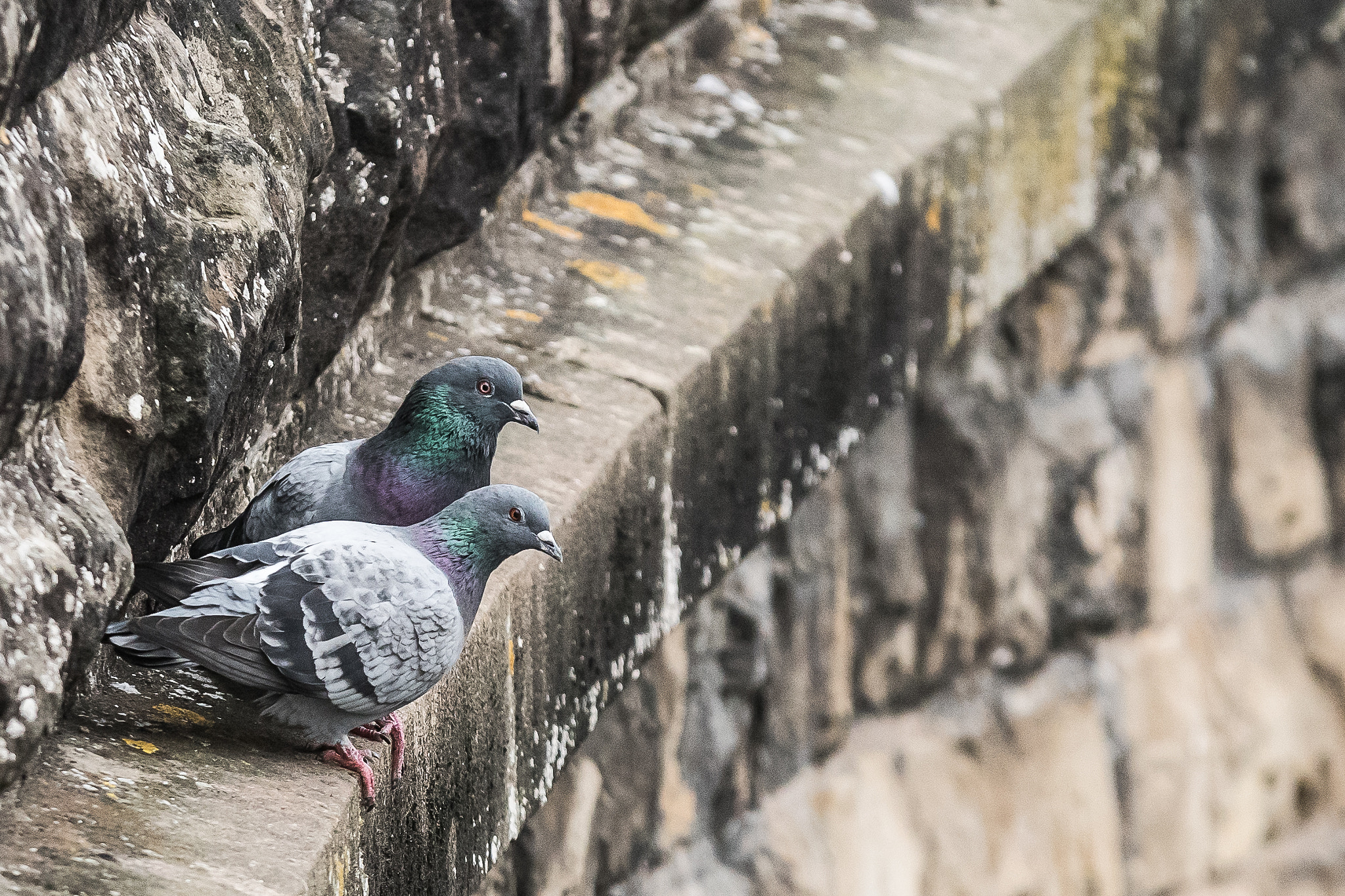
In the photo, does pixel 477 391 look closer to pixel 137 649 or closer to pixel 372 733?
pixel 372 733

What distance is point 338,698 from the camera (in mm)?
1409

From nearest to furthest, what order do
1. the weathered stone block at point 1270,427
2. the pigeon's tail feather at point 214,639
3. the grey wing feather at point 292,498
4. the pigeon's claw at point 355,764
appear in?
1. the pigeon's tail feather at point 214,639
2. the pigeon's claw at point 355,764
3. the grey wing feather at point 292,498
4. the weathered stone block at point 1270,427

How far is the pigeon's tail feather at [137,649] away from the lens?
1363 millimetres

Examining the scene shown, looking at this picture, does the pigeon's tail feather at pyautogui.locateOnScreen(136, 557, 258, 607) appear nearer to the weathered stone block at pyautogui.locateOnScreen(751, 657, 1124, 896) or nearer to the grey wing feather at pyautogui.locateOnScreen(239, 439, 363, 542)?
the grey wing feather at pyautogui.locateOnScreen(239, 439, 363, 542)

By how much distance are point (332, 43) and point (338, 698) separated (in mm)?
824

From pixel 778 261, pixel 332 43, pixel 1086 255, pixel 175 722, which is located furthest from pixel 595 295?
pixel 1086 255

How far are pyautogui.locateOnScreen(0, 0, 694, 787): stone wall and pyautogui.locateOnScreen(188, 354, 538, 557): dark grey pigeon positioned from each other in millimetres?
76

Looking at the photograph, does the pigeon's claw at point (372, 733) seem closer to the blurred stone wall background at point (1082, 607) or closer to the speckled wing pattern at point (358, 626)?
the speckled wing pattern at point (358, 626)

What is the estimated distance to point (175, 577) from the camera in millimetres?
1413

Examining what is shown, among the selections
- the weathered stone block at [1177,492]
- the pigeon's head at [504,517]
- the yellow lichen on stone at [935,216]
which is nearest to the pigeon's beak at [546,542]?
the pigeon's head at [504,517]

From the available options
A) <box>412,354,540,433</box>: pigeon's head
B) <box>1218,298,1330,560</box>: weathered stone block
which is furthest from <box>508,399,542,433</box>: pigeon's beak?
<box>1218,298,1330,560</box>: weathered stone block

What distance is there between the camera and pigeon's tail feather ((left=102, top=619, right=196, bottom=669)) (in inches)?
53.7

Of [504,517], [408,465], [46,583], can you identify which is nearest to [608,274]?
[408,465]

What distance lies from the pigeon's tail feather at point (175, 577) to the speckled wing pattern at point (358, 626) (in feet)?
0.21
